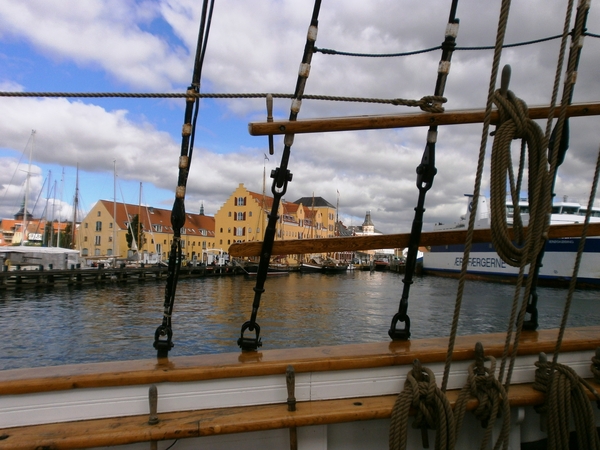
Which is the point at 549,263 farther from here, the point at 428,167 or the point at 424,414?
the point at 424,414

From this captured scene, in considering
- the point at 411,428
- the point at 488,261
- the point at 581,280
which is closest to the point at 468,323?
the point at 411,428

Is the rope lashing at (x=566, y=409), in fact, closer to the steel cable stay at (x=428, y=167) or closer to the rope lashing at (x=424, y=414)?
the rope lashing at (x=424, y=414)

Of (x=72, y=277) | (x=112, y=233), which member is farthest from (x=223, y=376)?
(x=112, y=233)

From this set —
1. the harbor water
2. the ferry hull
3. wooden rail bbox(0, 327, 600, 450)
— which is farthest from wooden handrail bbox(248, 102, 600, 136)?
the ferry hull

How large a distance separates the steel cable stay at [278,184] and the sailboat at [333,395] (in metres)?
0.21

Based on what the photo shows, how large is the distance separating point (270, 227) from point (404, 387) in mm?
1021

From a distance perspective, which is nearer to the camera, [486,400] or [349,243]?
[486,400]

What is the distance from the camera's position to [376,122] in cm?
201

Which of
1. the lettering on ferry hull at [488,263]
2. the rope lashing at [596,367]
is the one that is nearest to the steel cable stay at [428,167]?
the rope lashing at [596,367]

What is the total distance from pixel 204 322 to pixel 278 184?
1222cm

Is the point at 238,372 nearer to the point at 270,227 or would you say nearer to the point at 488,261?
the point at 270,227

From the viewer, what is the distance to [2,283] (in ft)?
81.6

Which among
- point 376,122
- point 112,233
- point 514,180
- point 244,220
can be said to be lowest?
point 514,180

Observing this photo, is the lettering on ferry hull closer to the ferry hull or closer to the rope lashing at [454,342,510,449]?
the ferry hull
